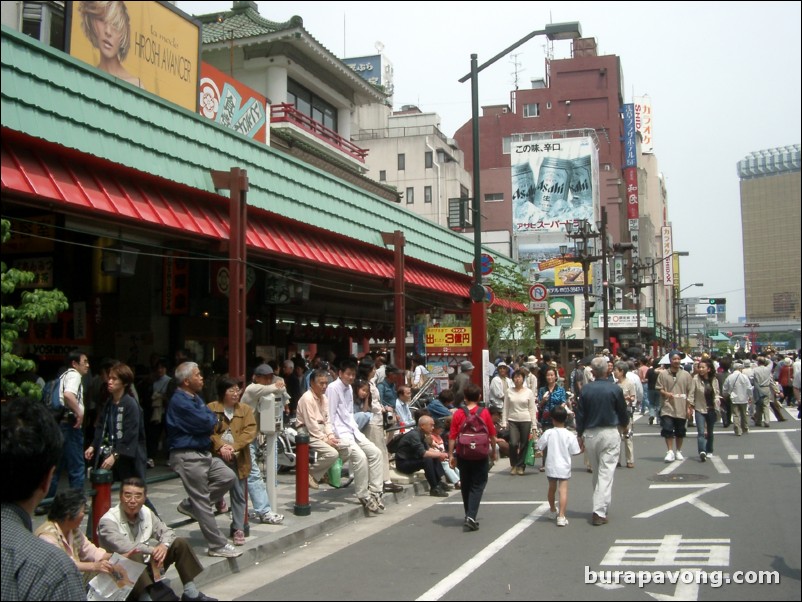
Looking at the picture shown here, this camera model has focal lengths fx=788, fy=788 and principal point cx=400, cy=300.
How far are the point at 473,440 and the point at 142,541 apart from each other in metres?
4.28

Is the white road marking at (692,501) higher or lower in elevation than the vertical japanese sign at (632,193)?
lower

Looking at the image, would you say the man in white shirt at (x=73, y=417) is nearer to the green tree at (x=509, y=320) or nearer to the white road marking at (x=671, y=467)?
the white road marking at (x=671, y=467)

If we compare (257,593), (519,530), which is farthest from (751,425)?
(257,593)

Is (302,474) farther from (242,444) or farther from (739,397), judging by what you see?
(739,397)

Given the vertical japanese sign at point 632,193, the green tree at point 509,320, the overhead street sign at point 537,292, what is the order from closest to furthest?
the green tree at point 509,320, the overhead street sign at point 537,292, the vertical japanese sign at point 632,193

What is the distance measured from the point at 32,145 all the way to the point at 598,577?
24.4 feet

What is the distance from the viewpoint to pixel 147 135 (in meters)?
10.6

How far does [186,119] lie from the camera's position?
1158 cm

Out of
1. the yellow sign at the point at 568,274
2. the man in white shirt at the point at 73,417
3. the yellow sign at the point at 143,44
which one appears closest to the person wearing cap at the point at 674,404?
the man in white shirt at the point at 73,417

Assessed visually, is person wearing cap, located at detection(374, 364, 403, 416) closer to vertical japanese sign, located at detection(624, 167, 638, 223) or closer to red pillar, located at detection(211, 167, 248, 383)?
red pillar, located at detection(211, 167, 248, 383)

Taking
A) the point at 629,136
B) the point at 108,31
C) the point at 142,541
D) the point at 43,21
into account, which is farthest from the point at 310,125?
the point at 629,136

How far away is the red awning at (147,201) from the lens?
872cm

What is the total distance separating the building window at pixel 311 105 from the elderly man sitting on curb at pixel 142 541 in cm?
2312

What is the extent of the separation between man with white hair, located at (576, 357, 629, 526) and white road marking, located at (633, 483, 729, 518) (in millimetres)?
688
